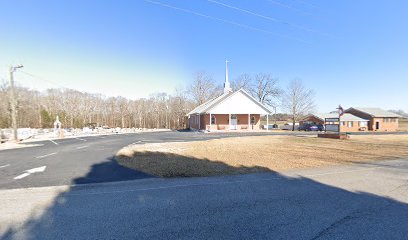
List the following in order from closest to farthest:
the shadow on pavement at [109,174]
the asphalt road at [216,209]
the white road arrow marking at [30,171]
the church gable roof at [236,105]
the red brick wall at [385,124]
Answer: the asphalt road at [216,209], the shadow on pavement at [109,174], the white road arrow marking at [30,171], the church gable roof at [236,105], the red brick wall at [385,124]

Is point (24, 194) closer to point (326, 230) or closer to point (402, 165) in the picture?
point (326, 230)

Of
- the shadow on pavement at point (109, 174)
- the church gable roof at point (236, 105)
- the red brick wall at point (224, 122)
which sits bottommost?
the shadow on pavement at point (109, 174)

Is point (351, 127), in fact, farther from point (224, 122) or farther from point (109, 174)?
point (109, 174)

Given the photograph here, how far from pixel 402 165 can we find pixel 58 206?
472 inches

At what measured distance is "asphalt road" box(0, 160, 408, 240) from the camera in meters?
3.59

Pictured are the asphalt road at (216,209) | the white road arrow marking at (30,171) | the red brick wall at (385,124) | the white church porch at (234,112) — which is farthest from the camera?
the red brick wall at (385,124)

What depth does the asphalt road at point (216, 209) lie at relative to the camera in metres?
3.59

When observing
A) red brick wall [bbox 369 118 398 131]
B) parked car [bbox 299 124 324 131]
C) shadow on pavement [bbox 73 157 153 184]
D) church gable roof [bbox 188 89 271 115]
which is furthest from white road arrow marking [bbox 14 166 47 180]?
red brick wall [bbox 369 118 398 131]

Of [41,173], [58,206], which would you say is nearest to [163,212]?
[58,206]

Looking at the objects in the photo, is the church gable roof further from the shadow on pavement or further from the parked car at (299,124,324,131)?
the shadow on pavement

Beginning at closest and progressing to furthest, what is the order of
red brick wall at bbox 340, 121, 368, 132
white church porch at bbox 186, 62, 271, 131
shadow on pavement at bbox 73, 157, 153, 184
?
shadow on pavement at bbox 73, 157, 153, 184
white church porch at bbox 186, 62, 271, 131
red brick wall at bbox 340, 121, 368, 132

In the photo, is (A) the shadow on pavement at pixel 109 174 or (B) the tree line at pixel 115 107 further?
(B) the tree line at pixel 115 107

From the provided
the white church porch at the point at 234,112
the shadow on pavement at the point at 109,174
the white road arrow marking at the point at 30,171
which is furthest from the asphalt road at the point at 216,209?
the white church porch at the point at 234,112

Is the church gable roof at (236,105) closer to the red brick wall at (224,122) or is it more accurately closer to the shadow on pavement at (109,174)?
the red brick wall at (224,122)
